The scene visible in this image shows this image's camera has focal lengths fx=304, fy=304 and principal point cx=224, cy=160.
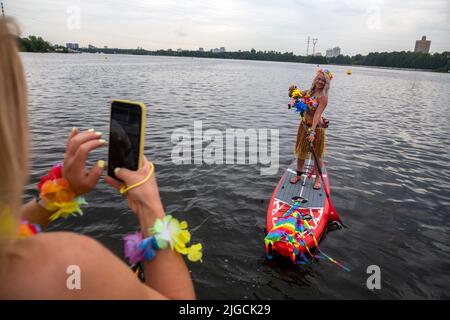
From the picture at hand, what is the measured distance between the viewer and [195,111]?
64.1 feet

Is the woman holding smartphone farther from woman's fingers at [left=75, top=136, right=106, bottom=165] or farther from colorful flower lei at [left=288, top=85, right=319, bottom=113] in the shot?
colorful flower lei at [left=288, top=85, right=319, bottom=113]

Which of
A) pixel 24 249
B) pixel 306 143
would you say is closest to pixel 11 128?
pixel 24 249

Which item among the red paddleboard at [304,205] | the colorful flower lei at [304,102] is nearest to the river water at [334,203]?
the red paddleboard at [304,205]

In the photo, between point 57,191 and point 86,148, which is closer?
point 86,148

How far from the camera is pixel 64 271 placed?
1.15 m

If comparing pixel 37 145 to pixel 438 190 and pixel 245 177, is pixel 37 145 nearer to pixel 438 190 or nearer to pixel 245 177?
pixel 245 177

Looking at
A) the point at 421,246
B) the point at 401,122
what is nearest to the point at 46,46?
the point at 401,122

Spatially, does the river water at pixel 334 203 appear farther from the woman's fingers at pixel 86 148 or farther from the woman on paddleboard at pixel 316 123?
the woman's fingers at pixel 86 148

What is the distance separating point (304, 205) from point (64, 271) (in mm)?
6929

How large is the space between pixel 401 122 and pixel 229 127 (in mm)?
11872

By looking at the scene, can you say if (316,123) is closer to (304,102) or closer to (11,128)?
(304,102)

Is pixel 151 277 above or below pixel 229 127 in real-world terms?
above

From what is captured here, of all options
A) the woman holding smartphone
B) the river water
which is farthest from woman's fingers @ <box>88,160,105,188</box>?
the river water

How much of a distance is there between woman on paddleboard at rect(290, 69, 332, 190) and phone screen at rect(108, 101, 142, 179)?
6468mm
